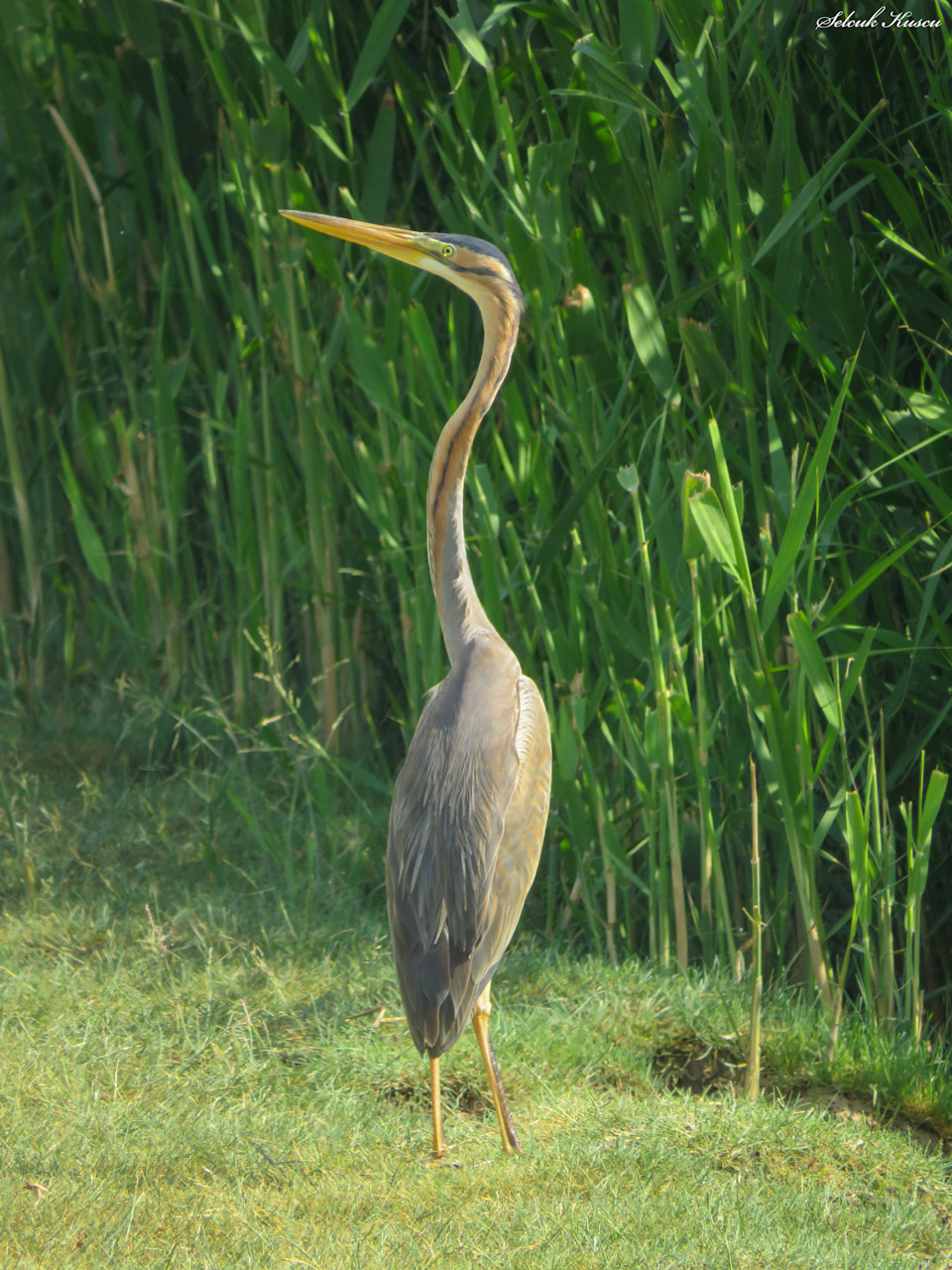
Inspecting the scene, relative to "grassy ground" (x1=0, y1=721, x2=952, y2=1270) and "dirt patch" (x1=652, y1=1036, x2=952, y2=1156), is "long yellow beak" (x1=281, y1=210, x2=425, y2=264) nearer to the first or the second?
"grassy ground" (x1=0, y1=721, x2=952, y2=1270)

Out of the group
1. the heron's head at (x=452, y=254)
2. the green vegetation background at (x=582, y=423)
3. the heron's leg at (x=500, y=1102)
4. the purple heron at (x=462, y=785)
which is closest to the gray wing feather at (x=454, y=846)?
the purple heron at (x=462, y=785)

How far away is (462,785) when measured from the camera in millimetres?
2773

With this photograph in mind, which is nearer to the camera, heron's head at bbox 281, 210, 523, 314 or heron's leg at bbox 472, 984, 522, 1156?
heron's leg at bbox 472, 984, 522, 1156

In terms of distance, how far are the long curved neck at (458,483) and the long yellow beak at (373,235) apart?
0.60 feet

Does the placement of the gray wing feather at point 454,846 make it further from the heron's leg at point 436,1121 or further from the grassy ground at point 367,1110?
the grassy ground at point 367,1110

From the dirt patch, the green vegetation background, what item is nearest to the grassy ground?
the dirt patch

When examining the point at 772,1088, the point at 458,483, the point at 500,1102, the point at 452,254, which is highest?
the point at 452,254

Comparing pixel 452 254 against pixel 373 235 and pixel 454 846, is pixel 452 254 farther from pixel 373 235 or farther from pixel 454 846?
pixel 454 846

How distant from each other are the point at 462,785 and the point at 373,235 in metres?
1.14

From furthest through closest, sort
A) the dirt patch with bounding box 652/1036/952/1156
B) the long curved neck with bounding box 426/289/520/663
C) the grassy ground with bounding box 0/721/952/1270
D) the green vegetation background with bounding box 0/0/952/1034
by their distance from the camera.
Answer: the green vegetation background with bounding box 0/0/952/1034 → the dirt patch with bounding box 652/1036/952/1156 → the long curved neck with bounding box 426/289/520/663 → the grassy ground with bounding box 0/721/952/1270

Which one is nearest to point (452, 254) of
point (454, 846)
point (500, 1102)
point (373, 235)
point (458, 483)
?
point (373, 235)

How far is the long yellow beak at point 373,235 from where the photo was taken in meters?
2.85

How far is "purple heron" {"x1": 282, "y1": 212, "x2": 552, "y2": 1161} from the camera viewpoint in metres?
2.68

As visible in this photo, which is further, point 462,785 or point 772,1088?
point 772,1088
